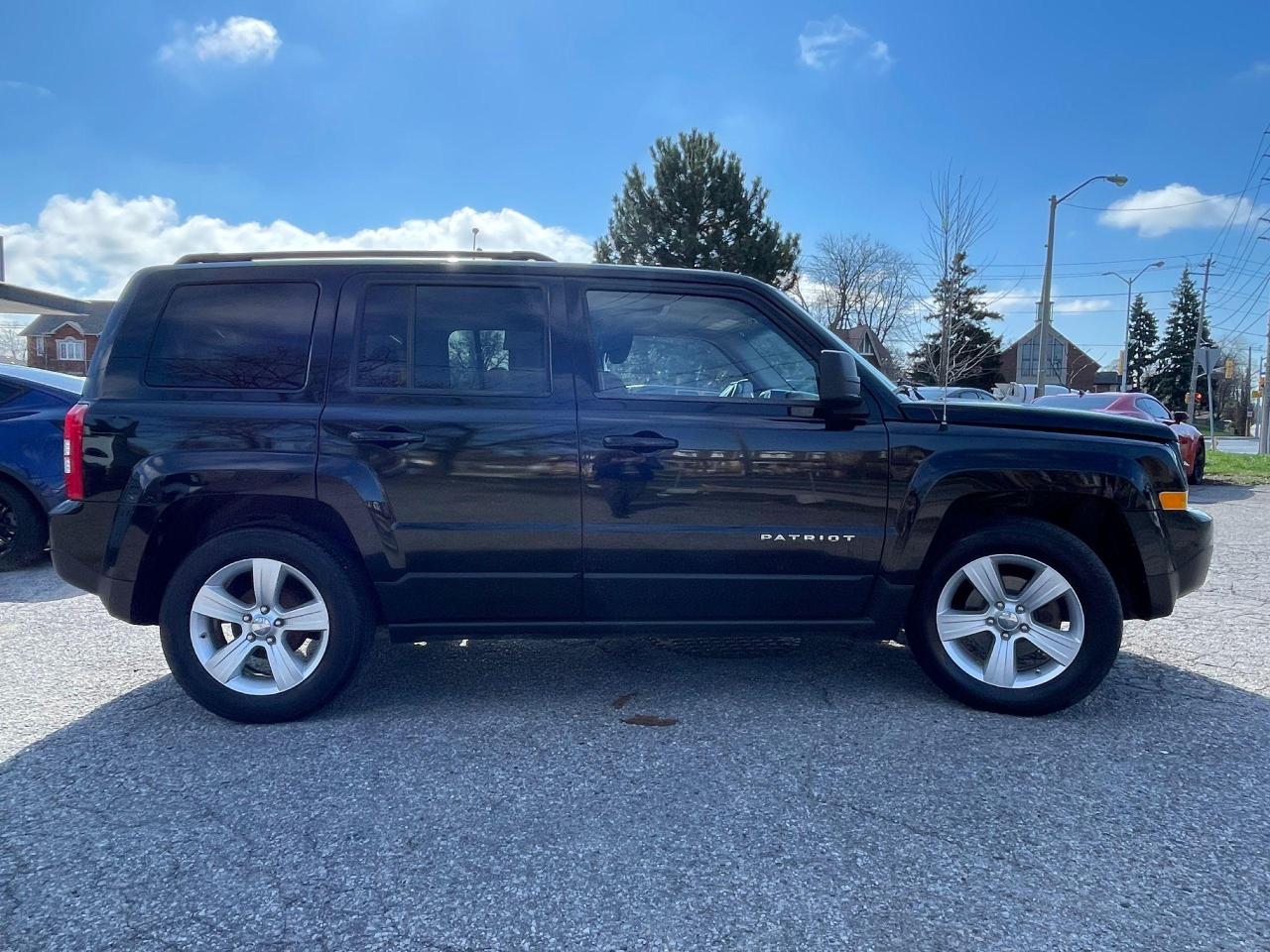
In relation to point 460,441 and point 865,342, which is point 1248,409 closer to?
point 865,342

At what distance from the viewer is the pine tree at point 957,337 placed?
63.7ft

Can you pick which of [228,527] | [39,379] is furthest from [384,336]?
[39,379]

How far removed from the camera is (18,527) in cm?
610

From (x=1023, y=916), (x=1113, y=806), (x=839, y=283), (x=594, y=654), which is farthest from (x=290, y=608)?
(x=839, y=283)

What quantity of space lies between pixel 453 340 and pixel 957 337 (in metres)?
24.3

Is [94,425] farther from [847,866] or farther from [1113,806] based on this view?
[1113,806]

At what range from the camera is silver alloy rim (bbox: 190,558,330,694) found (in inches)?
132

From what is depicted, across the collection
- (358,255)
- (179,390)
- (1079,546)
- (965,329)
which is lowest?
(1079,546)

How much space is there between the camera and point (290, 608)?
3447 millimetres

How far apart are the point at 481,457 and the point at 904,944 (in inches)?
86.0

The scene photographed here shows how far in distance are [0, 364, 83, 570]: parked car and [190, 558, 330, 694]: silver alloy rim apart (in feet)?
12.1

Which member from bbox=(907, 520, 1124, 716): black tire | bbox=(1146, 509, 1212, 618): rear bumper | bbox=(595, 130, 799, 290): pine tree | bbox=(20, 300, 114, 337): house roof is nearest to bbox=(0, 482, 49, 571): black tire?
bbox=(907, 520, 1124, 716): black tire

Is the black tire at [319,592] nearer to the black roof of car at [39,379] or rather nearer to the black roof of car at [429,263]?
the black roof of car at [429,263]

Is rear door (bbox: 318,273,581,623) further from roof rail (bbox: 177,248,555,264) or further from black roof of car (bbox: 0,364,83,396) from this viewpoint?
black roof of car (bbox: 0,364,83,396)
